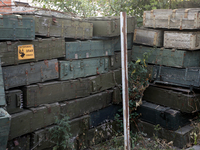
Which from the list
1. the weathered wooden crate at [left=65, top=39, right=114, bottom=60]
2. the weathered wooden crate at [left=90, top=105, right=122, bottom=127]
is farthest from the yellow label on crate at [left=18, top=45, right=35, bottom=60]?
the weathered wooden crate at [left=90, top=105, right=122, bottom=127]

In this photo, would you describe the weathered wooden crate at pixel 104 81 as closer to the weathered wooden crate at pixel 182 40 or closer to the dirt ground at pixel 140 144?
the dirt ground at pixel 140 144

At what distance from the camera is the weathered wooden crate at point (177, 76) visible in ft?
20.2

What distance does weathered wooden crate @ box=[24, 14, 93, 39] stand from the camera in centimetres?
518

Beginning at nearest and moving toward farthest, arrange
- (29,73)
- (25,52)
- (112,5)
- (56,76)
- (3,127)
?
(3,127) → (25,52) → (29,73) → (56,76) → (112,5)

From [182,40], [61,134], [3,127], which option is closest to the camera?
[3,127]

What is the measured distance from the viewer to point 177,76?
654 centimetres

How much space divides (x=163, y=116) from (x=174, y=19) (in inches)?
108

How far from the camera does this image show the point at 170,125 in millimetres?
6406

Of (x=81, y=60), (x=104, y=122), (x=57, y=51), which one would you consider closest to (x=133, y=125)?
(x=104, y=122)

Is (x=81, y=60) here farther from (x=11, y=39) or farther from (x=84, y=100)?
(x=11, y=39)

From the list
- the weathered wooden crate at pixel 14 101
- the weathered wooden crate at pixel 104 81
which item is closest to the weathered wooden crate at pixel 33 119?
the weathered wooden crate at pixel 14 101

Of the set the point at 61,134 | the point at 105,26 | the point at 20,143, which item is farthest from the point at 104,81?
the point at 20,143

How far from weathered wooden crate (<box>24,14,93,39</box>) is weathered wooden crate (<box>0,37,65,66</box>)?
178 mm

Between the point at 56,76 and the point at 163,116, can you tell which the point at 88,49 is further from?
the point at 163,116
